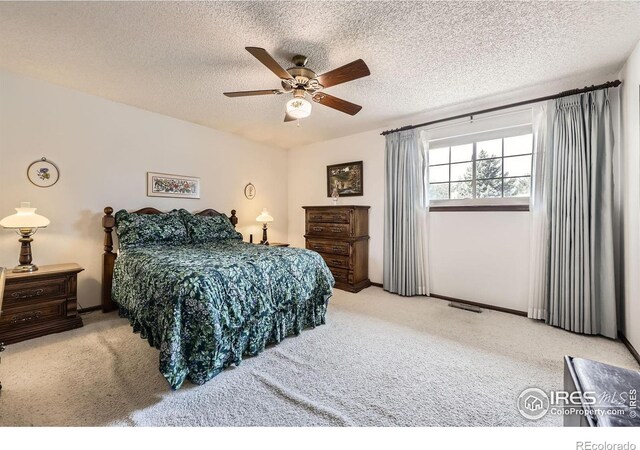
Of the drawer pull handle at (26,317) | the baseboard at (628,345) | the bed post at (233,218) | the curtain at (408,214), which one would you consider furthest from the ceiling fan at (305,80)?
the baseboard at (628,345)

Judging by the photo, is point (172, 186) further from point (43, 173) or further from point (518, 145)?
point (518, 145)

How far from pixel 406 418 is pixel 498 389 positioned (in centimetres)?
73

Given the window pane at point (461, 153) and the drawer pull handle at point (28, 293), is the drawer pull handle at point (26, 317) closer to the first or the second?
the drawer pull handle at point (28, 293)

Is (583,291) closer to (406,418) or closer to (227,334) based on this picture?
(406,418)

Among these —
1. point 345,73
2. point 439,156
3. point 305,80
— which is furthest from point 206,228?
point 439,156

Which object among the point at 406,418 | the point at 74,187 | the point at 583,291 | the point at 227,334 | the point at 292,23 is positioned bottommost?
the point at 406,418

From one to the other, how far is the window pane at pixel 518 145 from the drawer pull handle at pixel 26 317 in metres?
5.18

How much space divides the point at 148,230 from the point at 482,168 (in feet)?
13.5

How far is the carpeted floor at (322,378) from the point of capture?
1.49m

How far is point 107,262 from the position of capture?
3047 millimetres

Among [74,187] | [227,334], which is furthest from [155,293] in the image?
[74,187]

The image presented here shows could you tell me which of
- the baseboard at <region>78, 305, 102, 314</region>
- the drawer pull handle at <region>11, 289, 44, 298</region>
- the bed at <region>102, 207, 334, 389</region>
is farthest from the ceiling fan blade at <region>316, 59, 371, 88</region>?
the baseboard at <region>78, 305, 102, 314</region>

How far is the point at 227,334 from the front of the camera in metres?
1.93

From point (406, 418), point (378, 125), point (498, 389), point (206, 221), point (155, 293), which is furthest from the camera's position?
point (378, 125)
